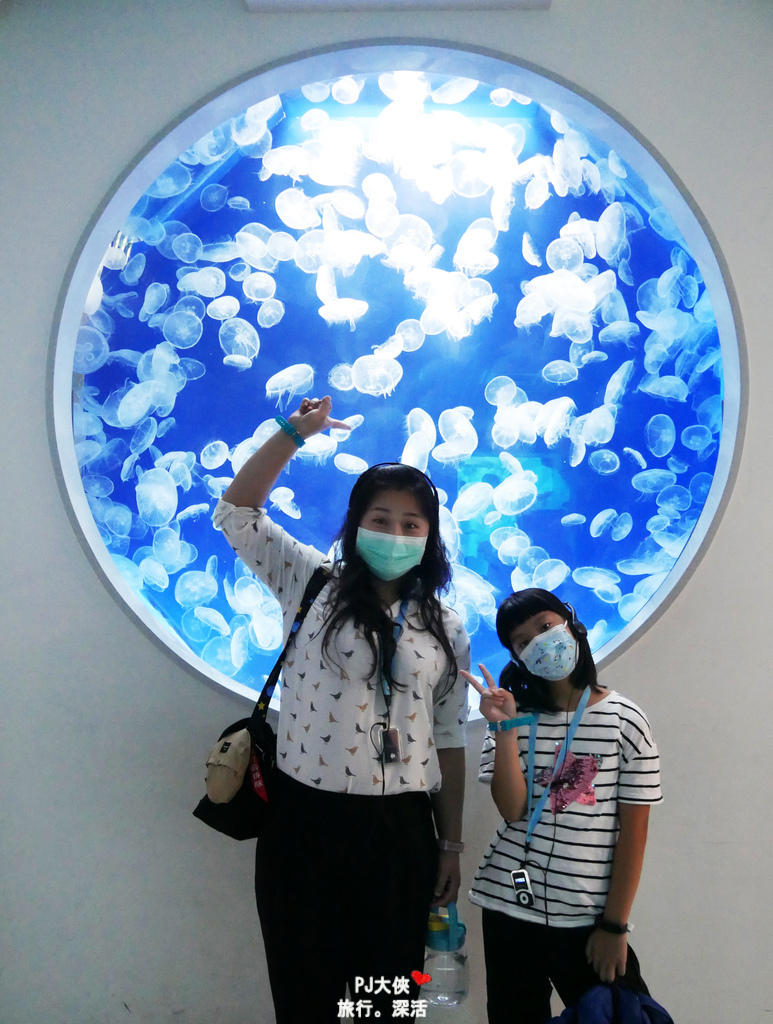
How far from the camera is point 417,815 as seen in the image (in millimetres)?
1536

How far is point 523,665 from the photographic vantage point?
168 cm

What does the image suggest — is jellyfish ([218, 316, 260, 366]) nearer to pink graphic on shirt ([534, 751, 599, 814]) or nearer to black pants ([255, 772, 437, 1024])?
black pants ([255, 772, 437, 1024])

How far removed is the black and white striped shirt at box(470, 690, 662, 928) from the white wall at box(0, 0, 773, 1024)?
0.51 meters

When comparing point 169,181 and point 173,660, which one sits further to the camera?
point 169,181

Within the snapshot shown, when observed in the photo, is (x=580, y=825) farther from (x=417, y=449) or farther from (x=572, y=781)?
(x=417, y=449)

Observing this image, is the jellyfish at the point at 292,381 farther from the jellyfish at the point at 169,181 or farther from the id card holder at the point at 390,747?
the id card holder at the point at 390,747

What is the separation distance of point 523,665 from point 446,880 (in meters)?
0.51

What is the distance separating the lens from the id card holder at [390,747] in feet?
4.94

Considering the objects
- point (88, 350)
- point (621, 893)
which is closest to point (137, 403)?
point (88, 350)

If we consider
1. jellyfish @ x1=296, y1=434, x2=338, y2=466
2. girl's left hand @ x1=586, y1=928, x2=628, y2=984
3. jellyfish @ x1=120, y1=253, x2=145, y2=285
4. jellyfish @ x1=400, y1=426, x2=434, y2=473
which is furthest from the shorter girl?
jellyfish @ x1=120, y1=253, x2=145, y2=285

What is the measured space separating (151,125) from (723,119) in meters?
1.70

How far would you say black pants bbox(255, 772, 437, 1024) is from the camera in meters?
1.47

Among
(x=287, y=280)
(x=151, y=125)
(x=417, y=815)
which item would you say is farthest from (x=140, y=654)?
(x=151, y=125)

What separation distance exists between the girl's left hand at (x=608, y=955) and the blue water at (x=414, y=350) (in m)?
1.02
